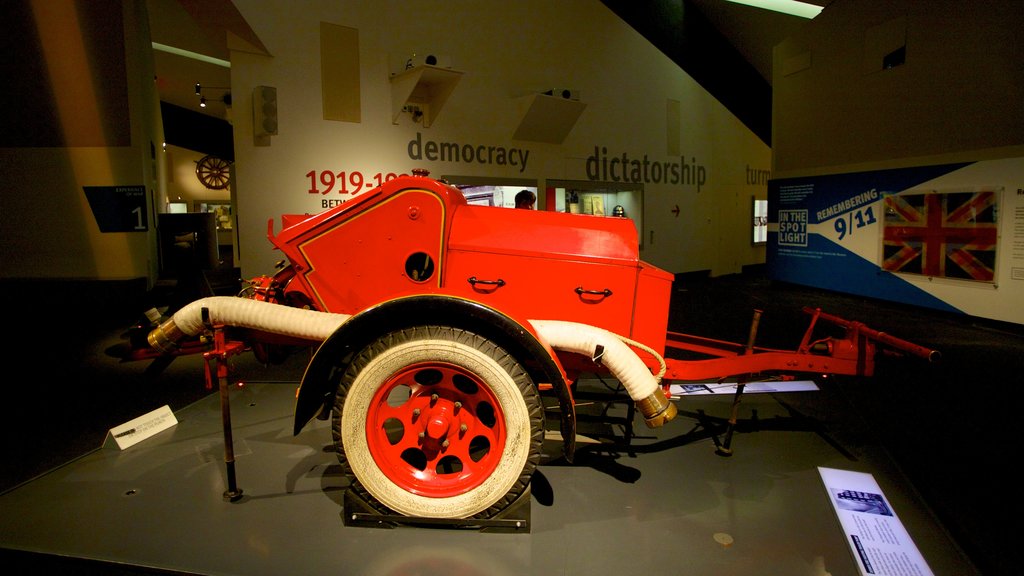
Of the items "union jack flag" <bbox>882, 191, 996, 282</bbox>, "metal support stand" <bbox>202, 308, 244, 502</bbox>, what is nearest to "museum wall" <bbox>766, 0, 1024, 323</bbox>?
"union jack flag" <bbox>882, 191, 996, 282</bbox>

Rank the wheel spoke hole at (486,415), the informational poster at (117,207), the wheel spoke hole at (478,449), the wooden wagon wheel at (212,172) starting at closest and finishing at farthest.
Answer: the wheel spoke hole at (486,415) → the wheel spoke hole at (478,449) → the informational poster at (117,207) → the wooden wagon wheel at (212,172)

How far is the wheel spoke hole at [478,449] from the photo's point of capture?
2.70m

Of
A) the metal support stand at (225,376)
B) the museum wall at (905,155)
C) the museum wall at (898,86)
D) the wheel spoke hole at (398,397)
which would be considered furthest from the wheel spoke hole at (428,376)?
the museum wall at (898,86)

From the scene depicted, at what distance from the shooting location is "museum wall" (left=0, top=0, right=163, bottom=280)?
19.3ft

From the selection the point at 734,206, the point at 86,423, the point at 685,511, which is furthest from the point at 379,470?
the point at 734,206

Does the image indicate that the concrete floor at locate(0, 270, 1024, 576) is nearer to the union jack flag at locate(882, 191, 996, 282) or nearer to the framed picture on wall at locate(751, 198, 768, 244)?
the union jack flag at locate(882, 191, 996, 282)

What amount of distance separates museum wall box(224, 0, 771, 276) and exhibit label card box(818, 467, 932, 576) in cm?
521

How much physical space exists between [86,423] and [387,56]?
15.3 feet

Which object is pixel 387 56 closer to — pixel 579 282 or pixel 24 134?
pixel 24 134

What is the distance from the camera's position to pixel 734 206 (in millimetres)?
10617

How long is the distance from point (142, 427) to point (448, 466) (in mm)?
1782

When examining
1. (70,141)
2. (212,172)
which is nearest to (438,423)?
(70,141)

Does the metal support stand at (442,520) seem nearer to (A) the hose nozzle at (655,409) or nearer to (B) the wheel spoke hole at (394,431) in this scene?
(A) the hose nozzle at (655,409)

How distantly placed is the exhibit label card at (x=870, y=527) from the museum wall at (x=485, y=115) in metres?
Answer: 5.21
